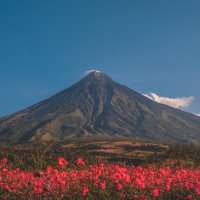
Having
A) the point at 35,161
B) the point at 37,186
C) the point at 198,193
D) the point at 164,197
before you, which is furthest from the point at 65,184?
the point at 35,161

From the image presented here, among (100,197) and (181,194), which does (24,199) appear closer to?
(100,197)

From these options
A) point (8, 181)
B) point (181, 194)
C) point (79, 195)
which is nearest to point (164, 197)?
point (181, 194)

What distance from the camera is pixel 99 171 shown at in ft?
40.1

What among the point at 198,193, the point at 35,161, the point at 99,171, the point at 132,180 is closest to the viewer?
the point at 198,193

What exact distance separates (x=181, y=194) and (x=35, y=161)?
13.8m

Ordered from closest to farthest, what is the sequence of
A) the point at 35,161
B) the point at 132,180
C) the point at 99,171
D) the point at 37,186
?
the point at 37,186 → the point at 132,180 → the point at 99,171 → the point at 35,161

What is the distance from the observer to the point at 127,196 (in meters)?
9.91

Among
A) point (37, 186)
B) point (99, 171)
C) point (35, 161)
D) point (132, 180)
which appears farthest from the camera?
point (35, 161)

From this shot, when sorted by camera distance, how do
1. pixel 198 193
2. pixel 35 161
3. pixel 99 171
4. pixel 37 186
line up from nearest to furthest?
pixel 198 193
pixel 37 186
pixel 99 171
pixel 35 161

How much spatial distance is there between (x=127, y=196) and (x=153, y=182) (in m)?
1.81

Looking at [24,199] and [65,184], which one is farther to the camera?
[65,184]

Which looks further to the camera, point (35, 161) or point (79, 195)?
point (35, 161)

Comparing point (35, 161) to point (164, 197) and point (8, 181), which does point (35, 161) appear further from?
point (164, 197)

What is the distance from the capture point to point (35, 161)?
2317 cm
